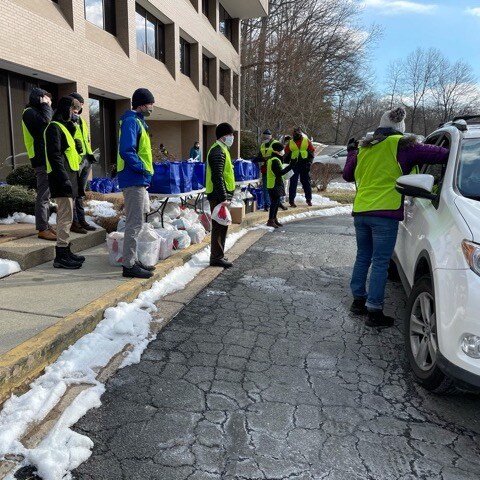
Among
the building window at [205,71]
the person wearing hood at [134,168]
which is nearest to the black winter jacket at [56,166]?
the person wearing hood at [134,168]

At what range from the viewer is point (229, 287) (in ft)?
17.9

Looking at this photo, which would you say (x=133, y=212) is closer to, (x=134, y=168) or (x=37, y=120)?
(x=134, y=168)

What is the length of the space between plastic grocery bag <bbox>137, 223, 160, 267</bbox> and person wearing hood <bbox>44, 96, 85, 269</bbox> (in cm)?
75

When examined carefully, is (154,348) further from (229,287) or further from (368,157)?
(368,157)

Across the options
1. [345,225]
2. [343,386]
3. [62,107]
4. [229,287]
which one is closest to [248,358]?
[343,386]

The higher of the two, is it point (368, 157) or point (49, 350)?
point (368, 157)

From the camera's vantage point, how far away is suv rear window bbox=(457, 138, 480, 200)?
3377 millimetres

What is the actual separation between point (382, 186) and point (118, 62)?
12092mm

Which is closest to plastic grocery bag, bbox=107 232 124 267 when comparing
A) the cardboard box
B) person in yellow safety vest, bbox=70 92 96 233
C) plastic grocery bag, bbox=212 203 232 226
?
person in yellow safety vest, bbox=70 92 96 233

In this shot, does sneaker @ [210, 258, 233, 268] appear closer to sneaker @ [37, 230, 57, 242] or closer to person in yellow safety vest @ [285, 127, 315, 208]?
sneaker @ [37, 230, 57, 242]

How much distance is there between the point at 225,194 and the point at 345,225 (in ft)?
17.0

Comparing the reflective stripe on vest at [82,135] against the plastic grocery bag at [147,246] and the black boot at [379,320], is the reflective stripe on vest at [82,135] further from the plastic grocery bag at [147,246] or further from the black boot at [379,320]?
the black boot at [379,320]

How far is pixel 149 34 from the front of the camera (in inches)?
682

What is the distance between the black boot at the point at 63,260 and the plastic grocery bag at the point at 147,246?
29.7 inches
